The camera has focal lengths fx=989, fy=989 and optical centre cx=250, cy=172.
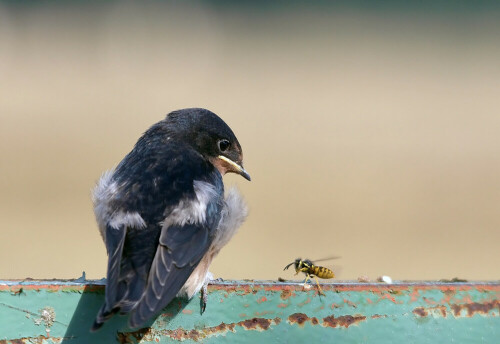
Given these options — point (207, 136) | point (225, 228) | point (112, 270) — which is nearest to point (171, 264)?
point (112, 270)

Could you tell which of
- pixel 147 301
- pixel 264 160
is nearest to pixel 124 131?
pixel 264 160

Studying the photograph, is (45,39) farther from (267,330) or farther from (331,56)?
(267,330)

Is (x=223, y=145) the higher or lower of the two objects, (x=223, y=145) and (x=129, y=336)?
the higher

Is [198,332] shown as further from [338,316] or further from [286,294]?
[338,316]

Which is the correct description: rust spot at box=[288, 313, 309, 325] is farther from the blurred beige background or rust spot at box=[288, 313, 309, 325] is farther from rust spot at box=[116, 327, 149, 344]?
the blurred beige background

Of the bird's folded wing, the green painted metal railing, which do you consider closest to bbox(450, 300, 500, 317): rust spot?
the green painted metal railing

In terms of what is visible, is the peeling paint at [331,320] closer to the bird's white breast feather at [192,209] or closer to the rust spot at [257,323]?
the rust spot at [257,323]
